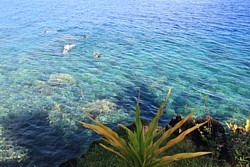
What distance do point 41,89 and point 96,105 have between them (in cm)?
334

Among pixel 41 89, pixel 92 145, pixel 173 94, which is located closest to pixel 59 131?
pixel 92 145

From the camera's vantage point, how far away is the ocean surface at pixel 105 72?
9.55 metres

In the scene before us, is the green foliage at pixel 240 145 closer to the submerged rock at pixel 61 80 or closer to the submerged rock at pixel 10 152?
the submerged rock at pixel 10 152

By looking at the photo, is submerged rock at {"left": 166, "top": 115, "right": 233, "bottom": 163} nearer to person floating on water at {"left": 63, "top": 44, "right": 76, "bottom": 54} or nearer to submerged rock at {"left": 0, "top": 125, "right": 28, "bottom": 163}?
submerged rock at {"left": 0, "top": 125, "right": 28, "bottom": 163}

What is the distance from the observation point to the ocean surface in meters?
9.55

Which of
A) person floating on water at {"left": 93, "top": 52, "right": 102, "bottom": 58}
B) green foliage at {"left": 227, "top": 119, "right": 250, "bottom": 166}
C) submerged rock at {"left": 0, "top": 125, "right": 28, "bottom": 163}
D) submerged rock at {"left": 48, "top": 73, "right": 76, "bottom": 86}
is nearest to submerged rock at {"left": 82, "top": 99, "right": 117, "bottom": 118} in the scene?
submerged rock at {"left": 48, "top": 73, "right": 76, "bottom": 86}

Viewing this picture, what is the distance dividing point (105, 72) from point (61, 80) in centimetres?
281

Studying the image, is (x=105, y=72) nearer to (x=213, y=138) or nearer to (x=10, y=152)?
(x=10, y=152)

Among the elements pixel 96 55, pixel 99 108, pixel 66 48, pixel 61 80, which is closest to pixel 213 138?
pixel 99 108

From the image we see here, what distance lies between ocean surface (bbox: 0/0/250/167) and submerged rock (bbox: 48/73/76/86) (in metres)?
0.05

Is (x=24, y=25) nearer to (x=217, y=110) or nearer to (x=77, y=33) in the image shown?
(x=77, y=33)

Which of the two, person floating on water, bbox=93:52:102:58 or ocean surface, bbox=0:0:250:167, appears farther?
person floating on water, bbox=93:52:102:58

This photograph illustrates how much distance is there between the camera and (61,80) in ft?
46.0

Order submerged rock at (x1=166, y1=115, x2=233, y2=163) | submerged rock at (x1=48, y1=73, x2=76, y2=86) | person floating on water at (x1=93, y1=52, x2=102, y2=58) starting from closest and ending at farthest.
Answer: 1. submerged rock at (x1=166, y1=115, x2=233, y2=163)
2. submerged rock at (x1=48, y1=73, x2=76, y2=86)
3. person floating on water at (x1=93, y1=52, x2=102, y2=58)
